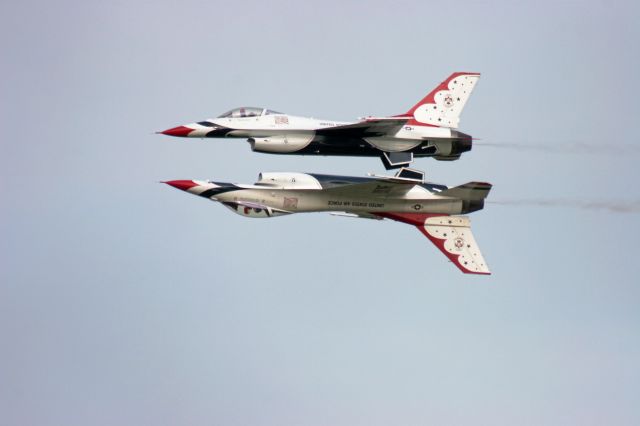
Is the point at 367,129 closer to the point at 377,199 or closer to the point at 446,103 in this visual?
the point at 377,199

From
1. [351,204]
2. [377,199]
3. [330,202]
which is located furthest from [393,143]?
[330,202]

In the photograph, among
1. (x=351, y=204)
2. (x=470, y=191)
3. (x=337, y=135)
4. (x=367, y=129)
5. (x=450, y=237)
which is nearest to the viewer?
(x=351, y=204)

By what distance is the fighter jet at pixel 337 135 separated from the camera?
165ft

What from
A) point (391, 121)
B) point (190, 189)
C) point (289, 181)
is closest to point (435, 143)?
point (391, 121)

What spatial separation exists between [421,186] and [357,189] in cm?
235

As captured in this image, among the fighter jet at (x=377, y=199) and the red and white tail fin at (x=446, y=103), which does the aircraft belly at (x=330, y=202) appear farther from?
the red and white tail fin at (x=446, y=103)

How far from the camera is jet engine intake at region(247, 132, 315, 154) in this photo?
50406mm

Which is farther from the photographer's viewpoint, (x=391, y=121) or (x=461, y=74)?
(x=461, y=74)

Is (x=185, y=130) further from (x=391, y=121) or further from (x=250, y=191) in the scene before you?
(x=391, y=121)

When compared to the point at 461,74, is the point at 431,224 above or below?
below

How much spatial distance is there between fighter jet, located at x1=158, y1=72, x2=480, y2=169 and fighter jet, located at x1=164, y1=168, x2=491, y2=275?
1.22m

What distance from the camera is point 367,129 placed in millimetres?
50469

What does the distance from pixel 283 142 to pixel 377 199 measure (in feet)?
12.1

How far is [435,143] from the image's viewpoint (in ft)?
169
